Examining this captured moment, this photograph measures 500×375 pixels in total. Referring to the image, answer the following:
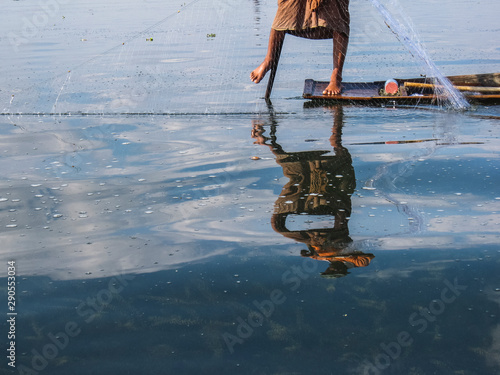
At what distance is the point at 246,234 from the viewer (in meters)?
3.79

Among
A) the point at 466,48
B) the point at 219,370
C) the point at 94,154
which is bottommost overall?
the point at 219,370

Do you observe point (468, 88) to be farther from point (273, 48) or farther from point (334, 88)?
point (273, 48)

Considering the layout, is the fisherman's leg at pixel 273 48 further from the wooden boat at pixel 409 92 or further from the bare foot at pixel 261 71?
the wooden boat at pixel 409 92

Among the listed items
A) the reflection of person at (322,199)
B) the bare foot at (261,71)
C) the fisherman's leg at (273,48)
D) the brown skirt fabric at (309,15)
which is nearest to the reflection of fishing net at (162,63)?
the bare foot at (261,71)

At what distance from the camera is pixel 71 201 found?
438cm

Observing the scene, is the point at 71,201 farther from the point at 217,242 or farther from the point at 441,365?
the point at 441,365

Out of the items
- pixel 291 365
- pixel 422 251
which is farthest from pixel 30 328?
pixel 422 251

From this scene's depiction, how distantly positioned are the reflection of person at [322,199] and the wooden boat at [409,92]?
49.8 inches

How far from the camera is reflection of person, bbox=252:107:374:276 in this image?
137 inches

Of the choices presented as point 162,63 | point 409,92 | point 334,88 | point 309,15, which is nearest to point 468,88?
point 409,92

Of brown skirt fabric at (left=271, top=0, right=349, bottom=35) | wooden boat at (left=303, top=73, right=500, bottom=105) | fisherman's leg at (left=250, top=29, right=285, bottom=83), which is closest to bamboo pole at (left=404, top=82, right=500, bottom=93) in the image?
wooden boat at (left=303, top=73, right=500, bottom=105)

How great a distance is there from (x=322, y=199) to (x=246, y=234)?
0.73 metres

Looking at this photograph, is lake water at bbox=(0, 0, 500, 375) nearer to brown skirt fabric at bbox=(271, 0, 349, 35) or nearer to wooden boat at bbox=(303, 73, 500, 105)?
wooden boat at bbox=(303, 73, 500, 105)

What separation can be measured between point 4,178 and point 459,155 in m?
3.57
